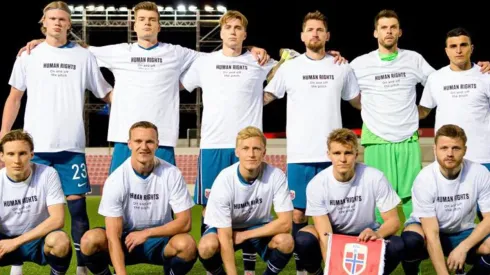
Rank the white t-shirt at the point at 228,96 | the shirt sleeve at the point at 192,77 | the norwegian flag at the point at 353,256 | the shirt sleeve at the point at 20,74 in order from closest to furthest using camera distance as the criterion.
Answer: the norwegian flag at the point at 353,256 < the shirt sleeve at the point at 20,74 < the white t-shirt at the point at 228,96 < the shirt sleeve at the point at 192,77

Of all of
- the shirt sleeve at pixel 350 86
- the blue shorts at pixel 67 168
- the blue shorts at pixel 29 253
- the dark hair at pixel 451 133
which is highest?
the shirt sleeve at pixel 350 86

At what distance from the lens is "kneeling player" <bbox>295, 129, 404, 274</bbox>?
431cm

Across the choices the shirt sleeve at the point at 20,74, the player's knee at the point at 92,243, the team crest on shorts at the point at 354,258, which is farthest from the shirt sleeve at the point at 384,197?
the shirt sleeve at the point at 20,74

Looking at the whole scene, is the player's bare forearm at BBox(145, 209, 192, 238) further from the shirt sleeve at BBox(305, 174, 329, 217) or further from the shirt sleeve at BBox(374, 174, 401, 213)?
the shirt sleeve at BBox(374, 174, 401, 213)

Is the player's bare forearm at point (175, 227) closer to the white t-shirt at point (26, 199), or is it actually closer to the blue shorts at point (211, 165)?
the white t-shirt at point (26, 199)

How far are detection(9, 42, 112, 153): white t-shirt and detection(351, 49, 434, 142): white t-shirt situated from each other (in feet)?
7.02

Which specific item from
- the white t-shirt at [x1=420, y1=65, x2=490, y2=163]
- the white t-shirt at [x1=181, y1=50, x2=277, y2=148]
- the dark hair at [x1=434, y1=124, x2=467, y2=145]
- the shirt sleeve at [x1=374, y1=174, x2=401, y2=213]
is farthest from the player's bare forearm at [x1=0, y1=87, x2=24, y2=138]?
the white t-shirt at [x1=420, y1=65, x2=490, y2=163]

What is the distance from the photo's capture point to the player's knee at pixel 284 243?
4.40 metres

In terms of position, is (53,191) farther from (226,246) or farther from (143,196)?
(226,246)

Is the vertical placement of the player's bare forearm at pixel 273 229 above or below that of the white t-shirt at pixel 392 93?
below

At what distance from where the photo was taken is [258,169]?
452cm

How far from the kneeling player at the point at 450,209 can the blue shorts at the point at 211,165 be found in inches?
56.5

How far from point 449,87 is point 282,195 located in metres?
1.60

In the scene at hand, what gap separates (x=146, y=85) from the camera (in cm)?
511
